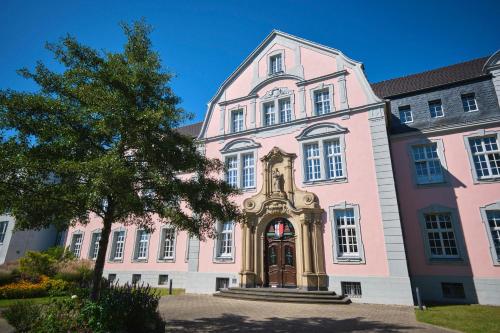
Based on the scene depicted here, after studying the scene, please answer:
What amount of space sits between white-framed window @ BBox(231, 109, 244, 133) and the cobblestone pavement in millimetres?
10913

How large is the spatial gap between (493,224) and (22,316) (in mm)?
17708

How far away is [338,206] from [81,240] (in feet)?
68.6

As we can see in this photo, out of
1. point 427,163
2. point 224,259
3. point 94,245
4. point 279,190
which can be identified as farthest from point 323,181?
point 94,245

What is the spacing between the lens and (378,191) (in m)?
14.4

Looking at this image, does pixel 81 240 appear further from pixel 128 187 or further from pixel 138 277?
pixel 128 187

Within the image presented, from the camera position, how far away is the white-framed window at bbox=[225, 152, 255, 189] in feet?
59.5

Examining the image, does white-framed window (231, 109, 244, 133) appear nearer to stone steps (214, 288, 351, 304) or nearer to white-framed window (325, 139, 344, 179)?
white-framed window (325, 139, 344, 179)

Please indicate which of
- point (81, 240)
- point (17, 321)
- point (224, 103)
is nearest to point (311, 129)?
point (224, 103)

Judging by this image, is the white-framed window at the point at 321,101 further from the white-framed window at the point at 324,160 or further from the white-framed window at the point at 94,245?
the white-framed window at the point at 94,245

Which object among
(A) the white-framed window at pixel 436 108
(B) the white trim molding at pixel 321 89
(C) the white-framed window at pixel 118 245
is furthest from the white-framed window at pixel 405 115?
(C) the white-framed window at pixel 118 245

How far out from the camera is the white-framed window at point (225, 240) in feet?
56.6

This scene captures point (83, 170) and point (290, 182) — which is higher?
point (290, 182)

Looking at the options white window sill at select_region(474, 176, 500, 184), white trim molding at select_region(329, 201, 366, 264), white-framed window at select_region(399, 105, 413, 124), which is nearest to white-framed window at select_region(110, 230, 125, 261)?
white trim molding at select_region(329, 201, 366, 264)

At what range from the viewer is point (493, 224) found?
536 inches
